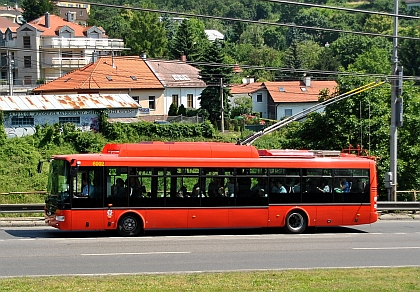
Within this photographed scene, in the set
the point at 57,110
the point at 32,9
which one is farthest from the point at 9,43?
the point at 57,110

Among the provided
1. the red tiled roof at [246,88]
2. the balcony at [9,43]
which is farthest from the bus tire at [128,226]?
the balcony at [9,43]

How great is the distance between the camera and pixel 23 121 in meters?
44.8

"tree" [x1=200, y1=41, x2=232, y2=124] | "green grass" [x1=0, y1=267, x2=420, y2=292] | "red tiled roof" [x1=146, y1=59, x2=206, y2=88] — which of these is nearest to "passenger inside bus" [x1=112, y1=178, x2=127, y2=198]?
"green grass" [x1=0, y1=267, x2=420, y2=292]

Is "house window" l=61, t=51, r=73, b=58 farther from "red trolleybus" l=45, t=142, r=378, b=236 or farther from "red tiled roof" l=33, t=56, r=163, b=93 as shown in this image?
Result: "red trolleybus" l=45, t=142, r=378, b=236

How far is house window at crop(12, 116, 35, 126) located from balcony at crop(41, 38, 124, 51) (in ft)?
113

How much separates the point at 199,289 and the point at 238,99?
63197mm

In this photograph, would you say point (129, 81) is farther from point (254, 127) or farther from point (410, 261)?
point (410, 261)

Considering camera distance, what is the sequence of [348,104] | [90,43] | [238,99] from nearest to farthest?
[348,104]
[238,99]
[90,43]

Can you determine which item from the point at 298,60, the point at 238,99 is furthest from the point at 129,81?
the point at 298,60

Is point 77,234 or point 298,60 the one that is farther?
point 298,60

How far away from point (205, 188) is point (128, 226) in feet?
8.13

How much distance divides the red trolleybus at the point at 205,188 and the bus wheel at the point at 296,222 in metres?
0.03

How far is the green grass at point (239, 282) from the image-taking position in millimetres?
13023

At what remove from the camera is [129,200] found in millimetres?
21109
